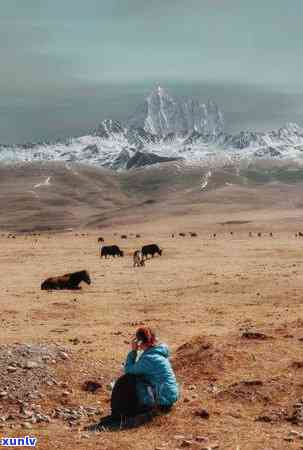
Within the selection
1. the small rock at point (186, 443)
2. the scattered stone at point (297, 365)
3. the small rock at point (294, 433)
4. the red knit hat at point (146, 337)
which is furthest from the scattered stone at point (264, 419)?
the scattered stone at point (297, 365)

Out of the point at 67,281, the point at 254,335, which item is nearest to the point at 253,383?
the point at 254,335

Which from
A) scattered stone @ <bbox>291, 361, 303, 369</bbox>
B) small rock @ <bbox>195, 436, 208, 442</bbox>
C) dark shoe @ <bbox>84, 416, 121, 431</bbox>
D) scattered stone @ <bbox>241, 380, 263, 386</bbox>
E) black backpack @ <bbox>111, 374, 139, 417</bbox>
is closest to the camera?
small rock @ <bbox>195, 436, 208, 442</bbox>

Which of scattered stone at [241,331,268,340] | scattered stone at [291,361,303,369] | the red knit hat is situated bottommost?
scattered stone at [291,361,303,369]

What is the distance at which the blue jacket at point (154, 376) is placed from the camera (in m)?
13.4

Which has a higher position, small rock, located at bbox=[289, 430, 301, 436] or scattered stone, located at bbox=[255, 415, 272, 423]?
small rock, located at bbox=[289, 430, 301, 436]

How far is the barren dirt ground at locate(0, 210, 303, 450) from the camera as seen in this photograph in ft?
41.1

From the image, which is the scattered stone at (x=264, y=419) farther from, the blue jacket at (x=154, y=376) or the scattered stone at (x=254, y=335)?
the scattered stone at (x=254, y=335)

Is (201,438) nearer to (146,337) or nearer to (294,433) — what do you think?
(294,433)

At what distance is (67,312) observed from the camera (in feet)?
90.8

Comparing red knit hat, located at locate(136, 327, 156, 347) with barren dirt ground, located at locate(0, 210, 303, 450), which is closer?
barren dirt ground, located at locate(0, 210, 303, 450)

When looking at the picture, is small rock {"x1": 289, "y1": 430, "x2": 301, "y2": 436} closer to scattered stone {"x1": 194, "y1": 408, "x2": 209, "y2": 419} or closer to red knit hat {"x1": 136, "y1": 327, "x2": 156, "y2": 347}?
scattered stone {"x1": 194, "y1": 408, "x2": 209, "y2": 419}

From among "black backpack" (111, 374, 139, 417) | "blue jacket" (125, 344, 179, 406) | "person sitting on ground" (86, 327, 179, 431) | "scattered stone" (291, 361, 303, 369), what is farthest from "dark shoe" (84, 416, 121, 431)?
"scattered stone" (291, 361, 303, 369)

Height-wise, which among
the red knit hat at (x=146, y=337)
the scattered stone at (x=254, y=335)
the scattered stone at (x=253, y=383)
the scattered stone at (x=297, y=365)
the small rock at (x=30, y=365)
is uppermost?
the red knit hat at (x=146, y=337)

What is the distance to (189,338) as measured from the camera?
21.7 m
